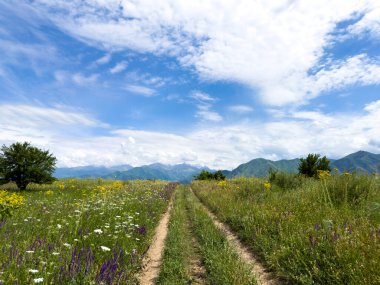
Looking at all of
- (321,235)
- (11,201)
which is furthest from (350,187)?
(11,201)

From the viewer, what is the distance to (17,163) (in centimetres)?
2420

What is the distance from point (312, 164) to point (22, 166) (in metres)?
25.9

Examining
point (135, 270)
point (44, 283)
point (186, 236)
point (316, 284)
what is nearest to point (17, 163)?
point (186, 236)

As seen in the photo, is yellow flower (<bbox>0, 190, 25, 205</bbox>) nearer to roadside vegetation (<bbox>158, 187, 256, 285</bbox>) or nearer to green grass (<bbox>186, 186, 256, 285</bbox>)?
roadside vegetation (<bbox>158, 187, 256, 285</bbox>)

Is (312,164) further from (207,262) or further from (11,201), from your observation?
(11,201)

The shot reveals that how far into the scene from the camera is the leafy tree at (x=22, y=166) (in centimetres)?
2416

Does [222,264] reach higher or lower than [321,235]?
lower

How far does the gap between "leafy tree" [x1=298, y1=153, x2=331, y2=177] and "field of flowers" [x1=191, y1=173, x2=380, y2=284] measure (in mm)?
13962

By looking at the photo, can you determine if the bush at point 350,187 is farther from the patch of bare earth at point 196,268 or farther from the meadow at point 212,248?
the patch of bare earth at point 196,268

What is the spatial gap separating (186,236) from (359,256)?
5865 millimetres

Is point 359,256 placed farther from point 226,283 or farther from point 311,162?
point 311,162

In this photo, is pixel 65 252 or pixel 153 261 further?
pixel 153 261

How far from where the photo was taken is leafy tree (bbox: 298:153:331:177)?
2489 cm

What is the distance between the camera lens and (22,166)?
24344 millimetres
